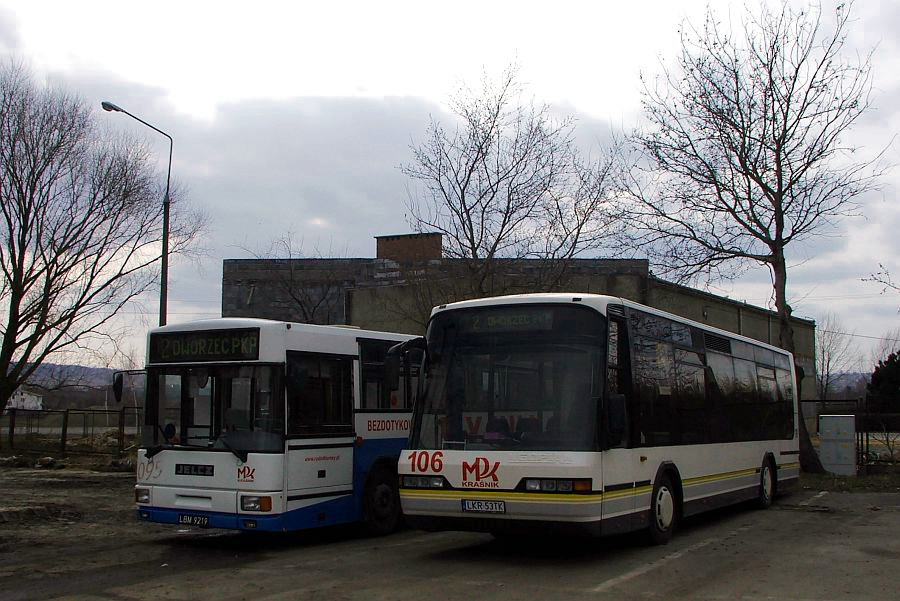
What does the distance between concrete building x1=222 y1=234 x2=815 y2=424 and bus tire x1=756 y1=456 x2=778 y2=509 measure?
27.5 ft

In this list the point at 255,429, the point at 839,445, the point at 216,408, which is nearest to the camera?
the point at 255,429

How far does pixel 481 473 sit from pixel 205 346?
13.4ft

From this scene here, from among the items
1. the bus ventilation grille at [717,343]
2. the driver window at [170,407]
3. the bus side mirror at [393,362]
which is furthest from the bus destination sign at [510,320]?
the bus ventilation grille at [717,343]

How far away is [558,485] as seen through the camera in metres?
9.20

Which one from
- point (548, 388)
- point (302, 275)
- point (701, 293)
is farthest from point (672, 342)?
point (302, 275)

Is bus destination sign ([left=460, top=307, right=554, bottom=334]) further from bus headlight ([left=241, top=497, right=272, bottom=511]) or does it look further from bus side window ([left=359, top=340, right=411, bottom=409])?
bus headlight ([left=241, top=497, right=272, bottom=511])

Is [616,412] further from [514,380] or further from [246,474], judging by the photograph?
[246,474]

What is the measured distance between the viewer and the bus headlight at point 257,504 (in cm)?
1074

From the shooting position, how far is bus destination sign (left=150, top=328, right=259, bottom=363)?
11.1m

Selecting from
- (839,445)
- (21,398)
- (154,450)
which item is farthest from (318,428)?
(21,398)

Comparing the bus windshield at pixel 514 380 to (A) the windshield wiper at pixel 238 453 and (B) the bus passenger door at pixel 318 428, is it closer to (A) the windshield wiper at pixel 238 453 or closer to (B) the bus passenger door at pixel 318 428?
(B) the bus passenger door at pixel 318 428

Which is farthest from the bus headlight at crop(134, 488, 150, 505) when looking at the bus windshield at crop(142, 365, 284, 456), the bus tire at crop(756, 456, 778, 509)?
the bus tire at crop(756, 456, 778, 509)

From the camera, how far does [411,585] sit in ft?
28.5

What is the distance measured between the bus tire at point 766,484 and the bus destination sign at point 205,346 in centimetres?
937
